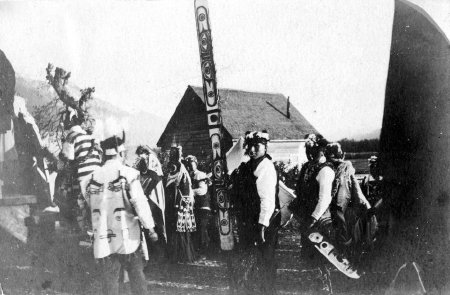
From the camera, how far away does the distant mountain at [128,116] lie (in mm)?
4730

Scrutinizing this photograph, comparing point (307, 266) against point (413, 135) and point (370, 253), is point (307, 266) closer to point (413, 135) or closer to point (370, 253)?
point (370, 253)

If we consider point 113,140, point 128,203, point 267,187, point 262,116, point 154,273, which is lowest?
point 154,273

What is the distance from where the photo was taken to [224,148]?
14.4 feet

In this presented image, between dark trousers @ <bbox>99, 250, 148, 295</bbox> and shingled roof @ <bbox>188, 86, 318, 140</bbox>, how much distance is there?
1.63m

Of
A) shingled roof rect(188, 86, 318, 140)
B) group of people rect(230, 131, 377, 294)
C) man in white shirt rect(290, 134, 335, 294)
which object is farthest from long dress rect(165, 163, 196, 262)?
man in white shirt rect(290, 134, 335, 294)

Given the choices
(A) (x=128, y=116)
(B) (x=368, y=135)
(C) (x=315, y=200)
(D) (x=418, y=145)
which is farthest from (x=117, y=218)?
(D) (x=418, y=145)

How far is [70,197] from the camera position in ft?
16.6

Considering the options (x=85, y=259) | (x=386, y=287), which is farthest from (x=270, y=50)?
(x=85, y=259)

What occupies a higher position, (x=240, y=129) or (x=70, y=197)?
(x=240, y=129)

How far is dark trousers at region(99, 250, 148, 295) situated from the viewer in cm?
435

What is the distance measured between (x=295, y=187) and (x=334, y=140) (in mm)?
578

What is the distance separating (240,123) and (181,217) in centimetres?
123

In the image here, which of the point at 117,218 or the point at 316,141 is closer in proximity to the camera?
the point at 316,141

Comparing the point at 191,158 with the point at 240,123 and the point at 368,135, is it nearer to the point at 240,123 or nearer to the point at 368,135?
the point at 240,123
